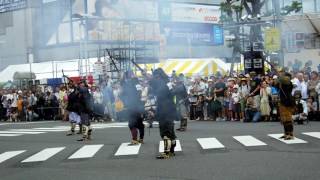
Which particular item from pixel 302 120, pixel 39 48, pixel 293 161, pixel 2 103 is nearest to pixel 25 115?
pixel 2 103

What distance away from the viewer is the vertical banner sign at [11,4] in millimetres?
4891

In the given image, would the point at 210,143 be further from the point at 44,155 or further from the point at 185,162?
the point at 44,155

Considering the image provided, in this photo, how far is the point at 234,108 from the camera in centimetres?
2016

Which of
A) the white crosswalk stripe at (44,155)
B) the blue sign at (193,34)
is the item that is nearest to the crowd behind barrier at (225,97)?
the white crosswalk stripe at (44,155)

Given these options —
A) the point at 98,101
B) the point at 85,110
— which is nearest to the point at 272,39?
the point at 85,110

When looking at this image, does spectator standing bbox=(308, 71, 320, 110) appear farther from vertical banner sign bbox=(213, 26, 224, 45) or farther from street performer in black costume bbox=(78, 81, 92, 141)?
vertical banner sign bbox=(213, 26, 224, 45)

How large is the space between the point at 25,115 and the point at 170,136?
1908 centimetres

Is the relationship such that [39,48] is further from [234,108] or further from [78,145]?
[234,108]

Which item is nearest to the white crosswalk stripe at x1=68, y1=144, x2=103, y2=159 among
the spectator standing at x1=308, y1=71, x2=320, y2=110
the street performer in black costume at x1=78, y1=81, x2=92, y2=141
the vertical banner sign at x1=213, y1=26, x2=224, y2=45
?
the street performer in black costume at x1=78, y1=81, x2=92, y2=141

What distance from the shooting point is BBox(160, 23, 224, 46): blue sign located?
5512mm

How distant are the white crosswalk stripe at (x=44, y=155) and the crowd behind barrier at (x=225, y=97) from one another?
1.82 metres

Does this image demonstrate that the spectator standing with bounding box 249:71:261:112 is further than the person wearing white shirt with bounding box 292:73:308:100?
Yes

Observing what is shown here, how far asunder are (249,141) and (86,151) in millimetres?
3657

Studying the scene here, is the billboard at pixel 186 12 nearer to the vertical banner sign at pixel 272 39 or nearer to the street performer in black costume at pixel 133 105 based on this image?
the vertical banner sign at pixel 272 39
